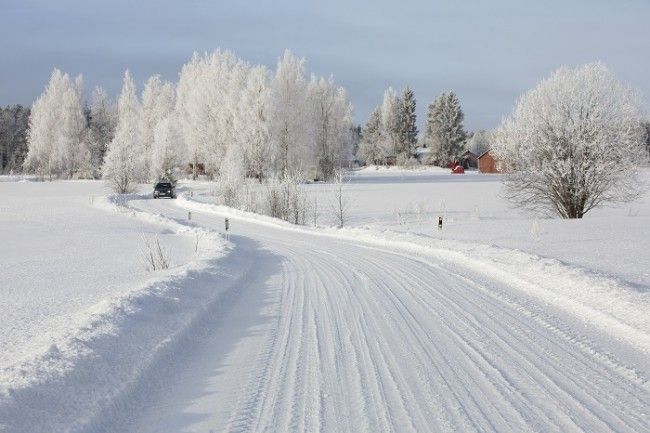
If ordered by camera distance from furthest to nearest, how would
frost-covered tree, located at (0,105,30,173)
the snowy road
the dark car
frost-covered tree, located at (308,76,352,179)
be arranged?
frost-covered tree, located at (0,105,30,173) → frost-covered tree, located at (308,76,352,179) → the dark car → the snowy road

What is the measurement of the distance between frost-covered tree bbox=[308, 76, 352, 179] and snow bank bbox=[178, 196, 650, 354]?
2189 inches

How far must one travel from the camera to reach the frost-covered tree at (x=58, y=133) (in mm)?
83938

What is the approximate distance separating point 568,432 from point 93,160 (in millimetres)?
91183

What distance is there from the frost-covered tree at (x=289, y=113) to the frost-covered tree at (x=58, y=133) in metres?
35.8

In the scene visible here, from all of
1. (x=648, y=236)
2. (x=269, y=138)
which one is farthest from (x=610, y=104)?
(x=269, y=138)

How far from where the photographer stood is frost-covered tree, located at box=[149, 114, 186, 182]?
63.9 meters

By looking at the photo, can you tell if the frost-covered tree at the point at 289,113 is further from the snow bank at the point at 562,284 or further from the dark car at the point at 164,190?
the snow bank at the point at 562,284

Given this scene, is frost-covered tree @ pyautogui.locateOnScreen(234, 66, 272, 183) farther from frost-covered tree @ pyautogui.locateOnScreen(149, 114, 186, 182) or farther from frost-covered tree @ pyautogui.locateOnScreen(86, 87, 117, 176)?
frost-covered tree @ pyautogui.locateOnScreen(86, 87, 117, 176)

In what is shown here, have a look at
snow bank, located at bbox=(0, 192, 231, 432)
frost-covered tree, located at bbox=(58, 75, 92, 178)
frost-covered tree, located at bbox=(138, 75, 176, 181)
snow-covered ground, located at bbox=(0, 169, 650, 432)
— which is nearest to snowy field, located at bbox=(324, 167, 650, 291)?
snow-covered ground, located at bbox=(0, 169, 650, 432)

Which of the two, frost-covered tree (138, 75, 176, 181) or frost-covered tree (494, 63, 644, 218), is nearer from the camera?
frost-covered tree (494, 63, 644, 218)

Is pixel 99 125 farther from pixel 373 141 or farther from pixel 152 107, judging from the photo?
pixel 373 141

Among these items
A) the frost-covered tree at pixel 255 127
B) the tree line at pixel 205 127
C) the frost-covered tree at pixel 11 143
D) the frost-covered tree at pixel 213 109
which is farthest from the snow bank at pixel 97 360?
the frost-covered tree at pixel 11 143

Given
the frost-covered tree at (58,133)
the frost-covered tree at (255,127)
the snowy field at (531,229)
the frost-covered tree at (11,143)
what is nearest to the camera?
the snowy field at (531,229)

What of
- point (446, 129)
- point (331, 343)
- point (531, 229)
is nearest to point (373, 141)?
point (446, 129)
